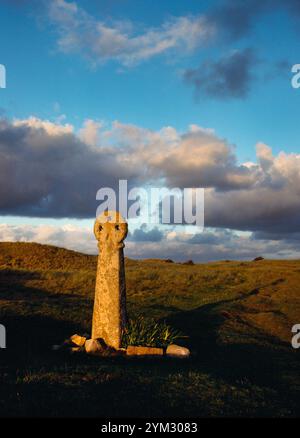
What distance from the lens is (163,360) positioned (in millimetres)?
13633

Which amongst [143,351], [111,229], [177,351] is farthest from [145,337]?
[111,229]

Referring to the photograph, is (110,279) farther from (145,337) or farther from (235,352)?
(235,352)

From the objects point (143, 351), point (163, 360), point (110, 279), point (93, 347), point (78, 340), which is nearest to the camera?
point (163, 360)

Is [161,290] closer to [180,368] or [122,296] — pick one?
[122,296]

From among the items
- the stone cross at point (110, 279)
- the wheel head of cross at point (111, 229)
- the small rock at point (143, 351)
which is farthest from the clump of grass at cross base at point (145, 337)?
the wheel head of cross at point (111, 229)

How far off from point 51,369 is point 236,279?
26287 mm

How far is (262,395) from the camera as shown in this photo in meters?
10.9

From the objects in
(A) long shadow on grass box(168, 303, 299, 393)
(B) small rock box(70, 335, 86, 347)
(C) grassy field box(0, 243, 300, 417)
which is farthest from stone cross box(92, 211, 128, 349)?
(A) long shadow on grass box(168, 303, 299, 393)

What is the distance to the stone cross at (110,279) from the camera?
14.7 m

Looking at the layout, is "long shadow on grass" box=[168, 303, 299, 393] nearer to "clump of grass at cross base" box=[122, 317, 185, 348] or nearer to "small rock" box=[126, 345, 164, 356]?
"clump of grass at cross base" box=[122, 317, 185, 348]

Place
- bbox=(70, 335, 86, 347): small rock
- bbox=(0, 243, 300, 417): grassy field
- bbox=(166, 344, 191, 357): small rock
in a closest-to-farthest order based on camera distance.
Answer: bbox=(0, 243, 300, 417): grassy field < bbox=(166, 344, 191, 357): small rock < bbox=(70, 335, 86, 347): small rock

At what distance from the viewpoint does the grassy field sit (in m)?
9.30

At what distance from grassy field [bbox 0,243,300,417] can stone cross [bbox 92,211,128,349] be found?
1.46m

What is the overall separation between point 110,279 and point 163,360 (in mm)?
3104
